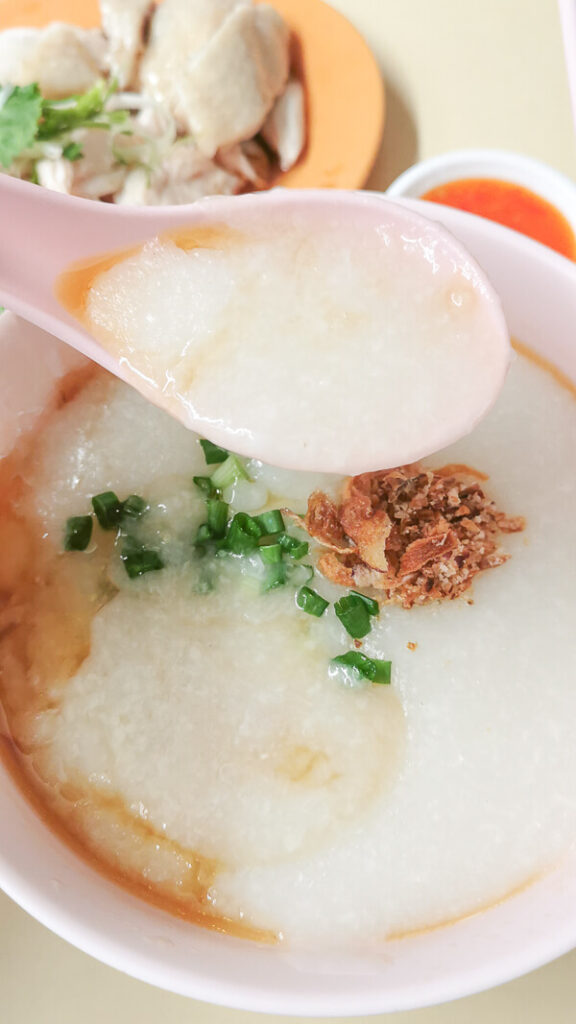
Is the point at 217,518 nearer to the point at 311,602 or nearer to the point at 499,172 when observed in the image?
the point at 311,602

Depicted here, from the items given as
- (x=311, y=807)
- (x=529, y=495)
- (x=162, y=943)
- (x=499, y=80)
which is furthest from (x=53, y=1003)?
(x=499, y=80)

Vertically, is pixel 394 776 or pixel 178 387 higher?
pixel 178 387

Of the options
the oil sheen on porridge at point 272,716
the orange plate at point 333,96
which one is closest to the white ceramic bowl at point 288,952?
the oil sheen on porridge at point 272,716

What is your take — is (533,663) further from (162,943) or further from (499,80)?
(499,80)

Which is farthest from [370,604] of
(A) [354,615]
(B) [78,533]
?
(B) [78,533]

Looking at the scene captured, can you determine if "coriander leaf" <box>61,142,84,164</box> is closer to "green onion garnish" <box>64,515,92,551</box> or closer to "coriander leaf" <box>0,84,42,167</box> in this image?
"coriander leaf" <box>0,84,42,167</box>
